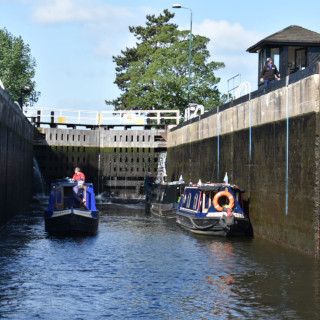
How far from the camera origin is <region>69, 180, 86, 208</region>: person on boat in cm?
2252

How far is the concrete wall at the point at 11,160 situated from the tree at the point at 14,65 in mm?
36077

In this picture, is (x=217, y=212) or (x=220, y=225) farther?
(x=217, y=212)

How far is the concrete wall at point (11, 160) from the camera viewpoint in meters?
23.0

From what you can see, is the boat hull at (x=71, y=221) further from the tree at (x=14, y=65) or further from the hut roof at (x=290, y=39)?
the tree at (x=14, y=65)

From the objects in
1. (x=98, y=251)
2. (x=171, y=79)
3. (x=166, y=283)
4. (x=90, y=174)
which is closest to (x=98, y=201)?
(x=90, y=174)

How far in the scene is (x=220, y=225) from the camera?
2214 centimetres

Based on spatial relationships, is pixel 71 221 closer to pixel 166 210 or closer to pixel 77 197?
pixel 77 197

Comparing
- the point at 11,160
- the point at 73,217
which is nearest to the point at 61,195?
the point at 73,217

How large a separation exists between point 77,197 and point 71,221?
1.00 m

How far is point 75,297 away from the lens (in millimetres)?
12477

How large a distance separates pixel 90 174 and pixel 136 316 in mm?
35158

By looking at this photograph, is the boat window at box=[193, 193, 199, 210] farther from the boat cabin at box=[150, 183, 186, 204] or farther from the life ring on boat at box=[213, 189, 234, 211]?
the boat cabin at box=[150, 183, 186, 204]

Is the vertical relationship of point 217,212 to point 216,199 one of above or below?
below

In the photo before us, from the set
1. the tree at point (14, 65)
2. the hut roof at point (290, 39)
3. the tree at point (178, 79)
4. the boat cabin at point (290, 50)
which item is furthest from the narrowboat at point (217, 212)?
the tree at point (14, 65)
